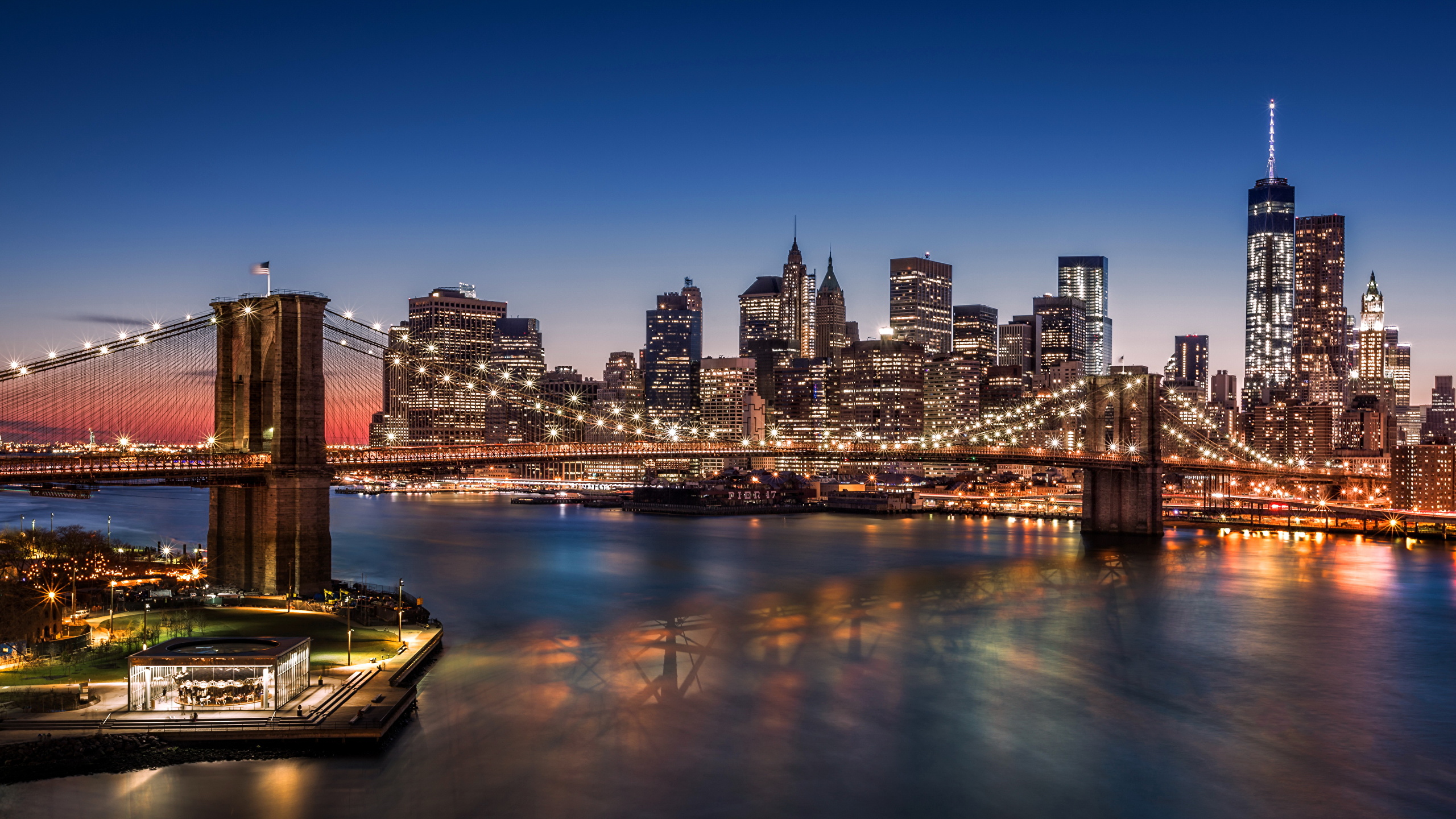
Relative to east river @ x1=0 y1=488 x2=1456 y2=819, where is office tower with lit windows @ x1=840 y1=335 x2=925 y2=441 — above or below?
above

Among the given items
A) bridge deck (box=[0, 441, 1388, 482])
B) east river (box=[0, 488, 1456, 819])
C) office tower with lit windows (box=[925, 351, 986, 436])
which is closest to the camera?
east river (box=[0, 488, 1456, 819])

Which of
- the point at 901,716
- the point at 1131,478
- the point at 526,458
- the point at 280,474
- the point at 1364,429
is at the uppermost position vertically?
the point at 1364,429

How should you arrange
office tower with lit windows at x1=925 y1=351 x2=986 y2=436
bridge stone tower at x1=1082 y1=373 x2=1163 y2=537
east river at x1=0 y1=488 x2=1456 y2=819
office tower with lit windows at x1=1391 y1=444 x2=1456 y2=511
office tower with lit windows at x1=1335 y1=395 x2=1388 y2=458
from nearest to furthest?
east river at x1=0 y1=488 x2=1456 y2=819
bridge stone tower at x1=1082 y1=373 x2=1163 y2=537
office tower with lit windows at x1=1391 y1=444 x2=1456 y2=511
office tower with lit windows at x1=1335 y1=395 x2=1388 y2=458
office tower with lit windows at x1=925 y1=351 x2=986 y2=436

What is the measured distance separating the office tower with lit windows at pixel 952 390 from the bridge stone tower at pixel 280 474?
148525 millimetres

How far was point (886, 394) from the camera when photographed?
160375 millimetres

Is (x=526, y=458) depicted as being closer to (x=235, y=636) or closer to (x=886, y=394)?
(x=235, y=636)

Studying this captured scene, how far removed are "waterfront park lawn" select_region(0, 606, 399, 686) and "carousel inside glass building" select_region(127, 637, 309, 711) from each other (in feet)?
7.25

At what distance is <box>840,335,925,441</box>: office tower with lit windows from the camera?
525 feet

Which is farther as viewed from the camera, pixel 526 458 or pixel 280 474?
pixel 526 458

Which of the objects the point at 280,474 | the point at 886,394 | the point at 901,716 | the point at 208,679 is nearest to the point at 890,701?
the point at 901,716

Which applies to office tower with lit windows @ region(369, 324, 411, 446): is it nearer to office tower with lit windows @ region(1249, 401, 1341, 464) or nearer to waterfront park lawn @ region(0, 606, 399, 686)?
waterfront park lawn @ region(0, 606, 399, 686)

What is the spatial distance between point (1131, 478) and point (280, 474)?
49.8 meters

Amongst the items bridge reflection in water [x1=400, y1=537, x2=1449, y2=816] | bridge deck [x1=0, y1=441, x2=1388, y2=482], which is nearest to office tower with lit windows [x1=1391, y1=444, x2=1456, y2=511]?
bridge deck [x1=0, y1=441, x2=1388, y2=482]

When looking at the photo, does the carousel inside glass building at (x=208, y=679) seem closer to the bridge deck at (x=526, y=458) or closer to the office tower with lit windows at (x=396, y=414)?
the bridge deck at (x=526, y=458)
